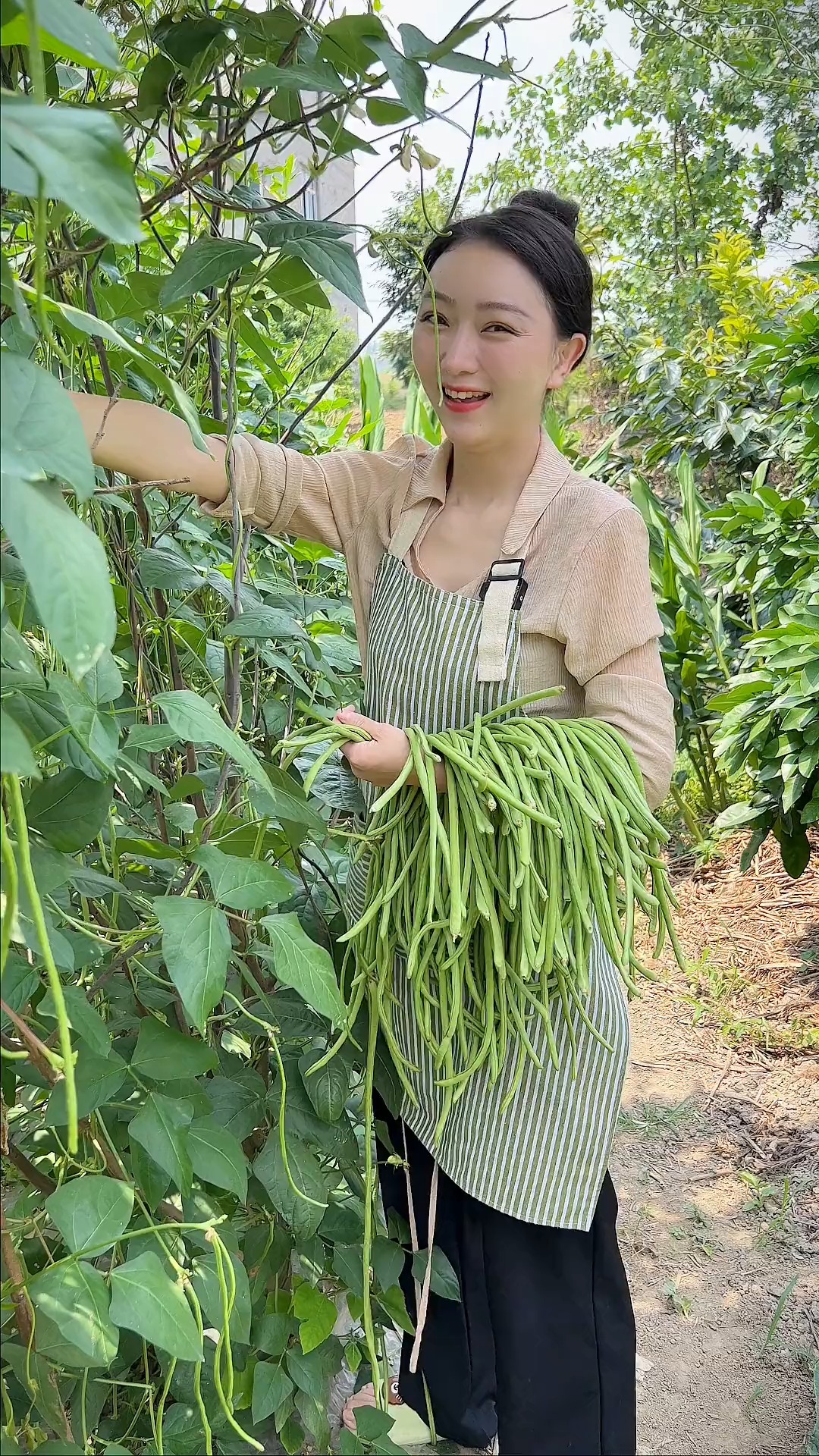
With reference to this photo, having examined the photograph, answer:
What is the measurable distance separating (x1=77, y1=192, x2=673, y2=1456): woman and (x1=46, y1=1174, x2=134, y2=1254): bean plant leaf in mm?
386

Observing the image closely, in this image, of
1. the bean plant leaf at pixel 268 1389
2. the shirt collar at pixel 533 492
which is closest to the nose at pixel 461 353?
the shirt collar at pixel 533 492

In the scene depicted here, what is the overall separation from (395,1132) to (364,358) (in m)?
1.05

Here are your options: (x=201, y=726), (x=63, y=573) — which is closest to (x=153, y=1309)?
(x=201, y=726)

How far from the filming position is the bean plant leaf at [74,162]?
272 mm

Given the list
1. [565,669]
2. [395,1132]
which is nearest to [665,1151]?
[395,1132]

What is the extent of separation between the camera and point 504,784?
0.71 meters

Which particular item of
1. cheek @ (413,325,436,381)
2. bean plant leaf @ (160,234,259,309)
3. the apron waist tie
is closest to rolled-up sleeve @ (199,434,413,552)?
cheek @ (413,325,436,381)

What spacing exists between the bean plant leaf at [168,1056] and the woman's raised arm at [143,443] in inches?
14.7

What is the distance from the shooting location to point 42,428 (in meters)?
0.32

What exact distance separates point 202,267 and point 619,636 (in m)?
0.42

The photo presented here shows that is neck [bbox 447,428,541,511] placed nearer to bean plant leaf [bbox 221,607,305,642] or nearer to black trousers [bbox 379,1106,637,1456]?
bean plant leaf [bbox 221,607,305,642]

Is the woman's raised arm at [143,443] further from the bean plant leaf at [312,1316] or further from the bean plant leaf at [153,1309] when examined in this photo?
the bean plant leaf at [312,1316]

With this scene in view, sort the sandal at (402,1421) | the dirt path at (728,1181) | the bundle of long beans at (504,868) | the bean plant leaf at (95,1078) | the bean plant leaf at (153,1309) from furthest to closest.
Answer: the dirt path at (728,1181)
the sandal at (402,1421)
the bundle of long beans at (504,868)
the bean plant leaf at (95,1078)
the bean plant leaf at (153,1309)

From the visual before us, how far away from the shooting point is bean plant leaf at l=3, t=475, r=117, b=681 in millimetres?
286
